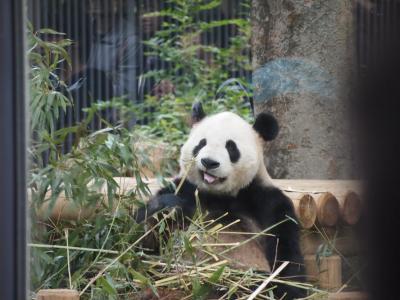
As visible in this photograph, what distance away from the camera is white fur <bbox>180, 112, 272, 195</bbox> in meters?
2.86

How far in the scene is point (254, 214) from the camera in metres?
2.86

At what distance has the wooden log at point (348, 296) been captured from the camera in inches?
65.1

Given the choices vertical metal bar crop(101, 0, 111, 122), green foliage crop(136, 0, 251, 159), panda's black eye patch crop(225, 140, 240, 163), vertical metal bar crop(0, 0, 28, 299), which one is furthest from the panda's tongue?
vertical metal bar crop(0, 0, 28, 299)

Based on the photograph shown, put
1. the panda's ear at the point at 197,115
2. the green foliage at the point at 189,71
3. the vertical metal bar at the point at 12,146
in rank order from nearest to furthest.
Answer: the vertical metal bar at the point at 12,146 → the panda's ear at the point at 197,115 → the green foliage at the point at 189,71

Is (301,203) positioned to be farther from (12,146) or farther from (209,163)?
(12,146)

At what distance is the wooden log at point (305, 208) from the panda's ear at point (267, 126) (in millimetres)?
233

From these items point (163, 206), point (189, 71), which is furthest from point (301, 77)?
point (189, 71)

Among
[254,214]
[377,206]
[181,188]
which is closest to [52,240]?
[181,188]

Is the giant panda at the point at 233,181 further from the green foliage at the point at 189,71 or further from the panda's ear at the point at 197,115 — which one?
the green foliage at the point at 189,71

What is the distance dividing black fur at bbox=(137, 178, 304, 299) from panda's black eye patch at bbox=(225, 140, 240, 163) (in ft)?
0.40

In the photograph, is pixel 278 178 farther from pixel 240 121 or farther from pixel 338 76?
pixel 338 76

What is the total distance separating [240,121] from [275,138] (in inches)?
7.0

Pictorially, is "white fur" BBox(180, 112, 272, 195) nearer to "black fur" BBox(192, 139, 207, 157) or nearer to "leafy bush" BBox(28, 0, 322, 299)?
"black fur" BBox(192, 139, 207, 157)

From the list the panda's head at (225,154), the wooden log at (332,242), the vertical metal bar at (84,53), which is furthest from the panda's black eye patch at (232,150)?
the vertical metal bar at (84,53)
